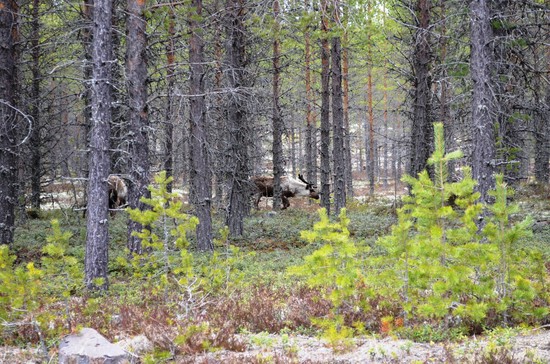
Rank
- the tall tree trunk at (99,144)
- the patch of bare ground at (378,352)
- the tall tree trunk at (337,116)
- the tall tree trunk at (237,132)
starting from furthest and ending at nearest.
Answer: the tall tree trunk at (337,116), the tall tree trunk at (237,132), the tall tree trunk at (99,144), the patch of bare ground at (378,352)

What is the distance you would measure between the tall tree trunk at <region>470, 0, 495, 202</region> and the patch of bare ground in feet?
17.2

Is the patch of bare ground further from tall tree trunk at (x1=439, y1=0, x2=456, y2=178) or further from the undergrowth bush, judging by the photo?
tall tree trunk at (x1=439, y1=0, x2=456, y2=178)

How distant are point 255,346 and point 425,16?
13.1 meters

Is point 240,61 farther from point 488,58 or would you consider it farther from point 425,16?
point 488,58

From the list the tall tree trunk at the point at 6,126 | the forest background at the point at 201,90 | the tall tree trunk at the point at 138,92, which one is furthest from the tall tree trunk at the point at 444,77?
the tall tree trunk at the point at 6,126

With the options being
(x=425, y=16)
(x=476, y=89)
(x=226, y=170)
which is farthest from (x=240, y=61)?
(x=476, y=89)

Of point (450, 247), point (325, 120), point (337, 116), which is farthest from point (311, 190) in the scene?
point (450, 247)

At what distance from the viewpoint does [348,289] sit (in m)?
5.60

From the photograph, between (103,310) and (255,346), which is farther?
(103,310)

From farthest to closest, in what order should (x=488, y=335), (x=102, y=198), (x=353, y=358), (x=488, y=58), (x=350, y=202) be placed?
(x=350, y=202) < (x=488, y=58) < (x=102, y=198) < (x=488, y=335) < (x=353, y=358)

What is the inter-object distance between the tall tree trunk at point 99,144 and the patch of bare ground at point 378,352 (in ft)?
9.77

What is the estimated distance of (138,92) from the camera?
10.3 metres

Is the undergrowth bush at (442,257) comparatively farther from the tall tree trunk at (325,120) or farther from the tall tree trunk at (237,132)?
the tall tree trunk at (325,120)

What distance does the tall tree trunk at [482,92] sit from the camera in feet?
32.8
